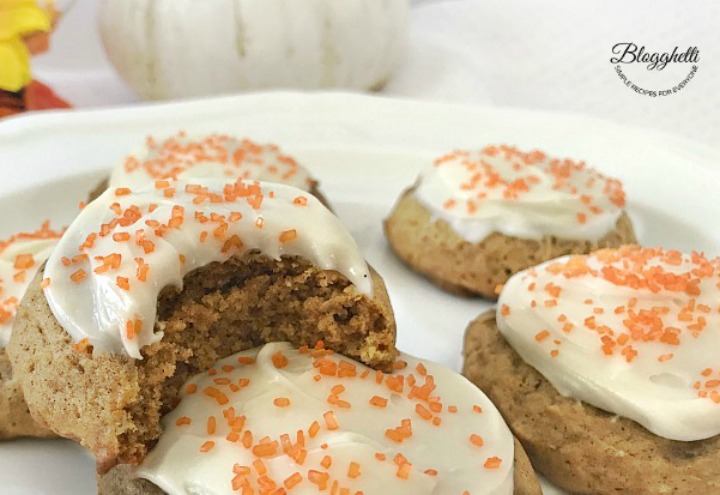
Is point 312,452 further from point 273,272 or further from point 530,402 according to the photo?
point 530,402

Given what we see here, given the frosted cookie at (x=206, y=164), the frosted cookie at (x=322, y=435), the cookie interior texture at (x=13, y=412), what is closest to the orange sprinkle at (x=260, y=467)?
the frosted cookie at (x=322, y=435)

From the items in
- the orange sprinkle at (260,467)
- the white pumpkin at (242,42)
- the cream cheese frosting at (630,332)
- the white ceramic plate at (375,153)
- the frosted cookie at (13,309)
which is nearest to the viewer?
the orange sprinkle at (260,467)

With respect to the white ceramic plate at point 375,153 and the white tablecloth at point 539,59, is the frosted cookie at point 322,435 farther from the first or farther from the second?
the white tablecloth at point 539,59

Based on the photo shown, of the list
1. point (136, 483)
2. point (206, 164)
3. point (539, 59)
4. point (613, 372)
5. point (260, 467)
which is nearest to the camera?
point (260, 467)

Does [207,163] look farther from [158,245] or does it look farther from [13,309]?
[158,245]

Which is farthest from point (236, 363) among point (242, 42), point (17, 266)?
point (242, 42)

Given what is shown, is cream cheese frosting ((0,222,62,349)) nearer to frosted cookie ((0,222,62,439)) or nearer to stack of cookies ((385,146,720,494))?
frosted cookie ((0,222,62,439))
